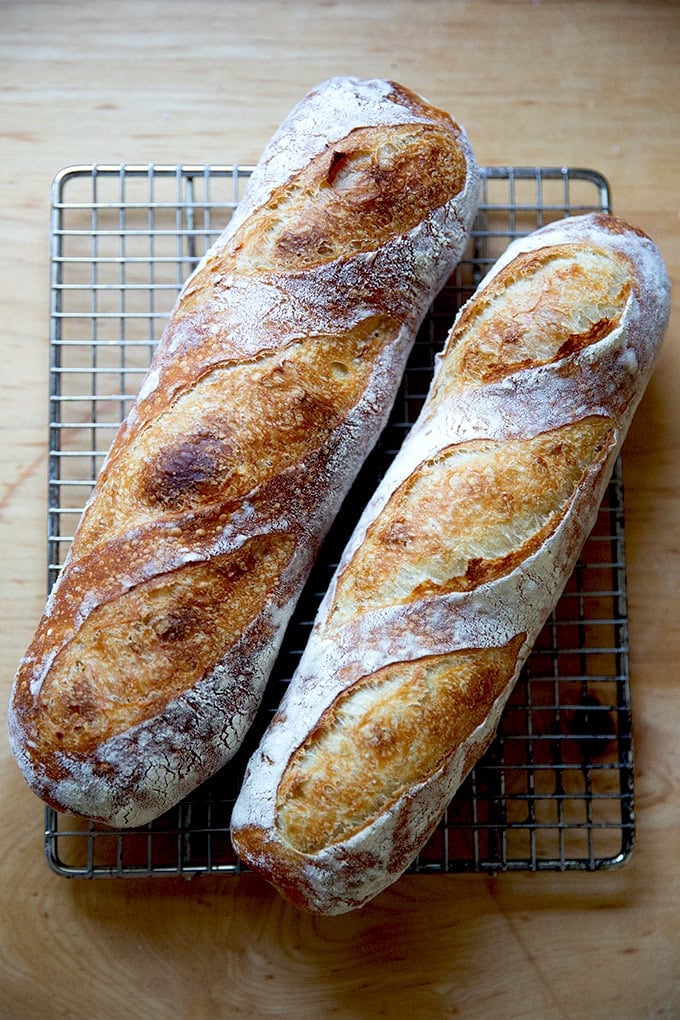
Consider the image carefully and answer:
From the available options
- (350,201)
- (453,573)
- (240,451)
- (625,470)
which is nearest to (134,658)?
(240,451)

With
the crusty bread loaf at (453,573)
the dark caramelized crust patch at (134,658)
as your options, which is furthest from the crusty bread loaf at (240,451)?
the crusty bread loaf at (453,573)

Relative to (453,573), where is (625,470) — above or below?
above

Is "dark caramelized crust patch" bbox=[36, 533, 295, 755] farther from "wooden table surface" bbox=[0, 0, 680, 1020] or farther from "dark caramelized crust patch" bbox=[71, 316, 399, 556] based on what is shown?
"wooden table surface" bbox=[0, 0, 680, 1020]

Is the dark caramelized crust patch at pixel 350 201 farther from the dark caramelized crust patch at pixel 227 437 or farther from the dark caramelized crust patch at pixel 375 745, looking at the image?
the dark caramelized crust patch at pixel 375 745

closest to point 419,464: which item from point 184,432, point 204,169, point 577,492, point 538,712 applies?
point 577,492

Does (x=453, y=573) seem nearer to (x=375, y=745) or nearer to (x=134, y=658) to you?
(x=375, y=745)

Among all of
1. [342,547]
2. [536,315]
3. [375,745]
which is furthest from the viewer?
[342,547]

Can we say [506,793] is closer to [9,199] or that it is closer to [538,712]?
[538,712]
